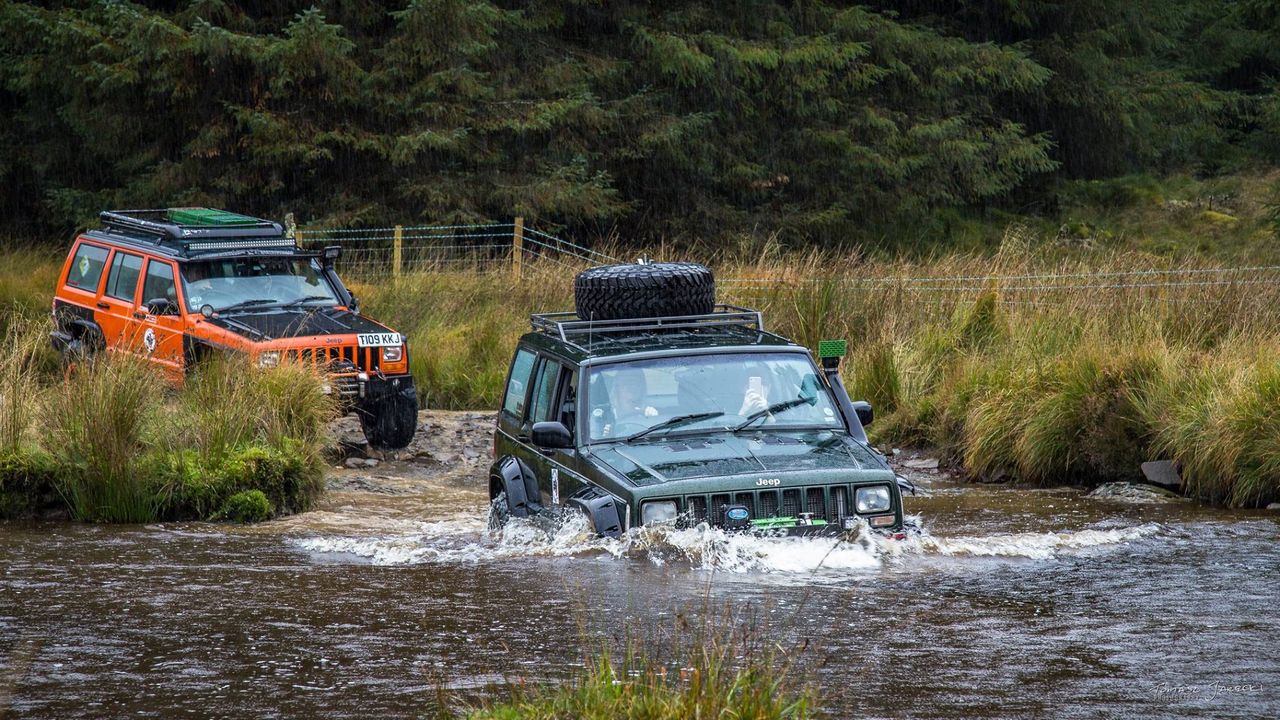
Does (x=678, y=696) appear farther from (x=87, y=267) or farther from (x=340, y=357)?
(x=87, y=267)

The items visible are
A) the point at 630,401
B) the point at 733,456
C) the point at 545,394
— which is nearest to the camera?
the point at 733,456

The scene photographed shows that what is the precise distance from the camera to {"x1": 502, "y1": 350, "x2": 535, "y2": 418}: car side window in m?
10.2

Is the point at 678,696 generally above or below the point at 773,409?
below

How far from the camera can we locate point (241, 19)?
97.8 ft

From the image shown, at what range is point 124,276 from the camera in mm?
15984

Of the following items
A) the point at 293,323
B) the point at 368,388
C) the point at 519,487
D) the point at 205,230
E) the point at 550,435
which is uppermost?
the point at 205,230

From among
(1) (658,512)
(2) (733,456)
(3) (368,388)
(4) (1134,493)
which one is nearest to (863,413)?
(2) (733,456)

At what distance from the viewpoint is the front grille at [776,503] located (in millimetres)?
8242

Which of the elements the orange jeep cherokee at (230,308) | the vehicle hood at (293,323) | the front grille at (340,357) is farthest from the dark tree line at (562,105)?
the front grille at (340,357)

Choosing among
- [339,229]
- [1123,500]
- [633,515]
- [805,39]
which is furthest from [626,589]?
[805,39]

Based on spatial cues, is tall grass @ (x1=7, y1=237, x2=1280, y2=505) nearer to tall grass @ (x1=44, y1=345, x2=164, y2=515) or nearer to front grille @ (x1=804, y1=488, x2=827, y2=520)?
tall grass @ (x1=44, y1=345, x2=164, y2=515)

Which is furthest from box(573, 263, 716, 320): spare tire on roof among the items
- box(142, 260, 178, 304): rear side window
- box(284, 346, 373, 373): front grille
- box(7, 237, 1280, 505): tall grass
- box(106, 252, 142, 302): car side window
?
box(106, 252, 142, 302): car side window

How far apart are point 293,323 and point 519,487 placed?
5.57m

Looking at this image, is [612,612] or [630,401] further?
[630,401]
